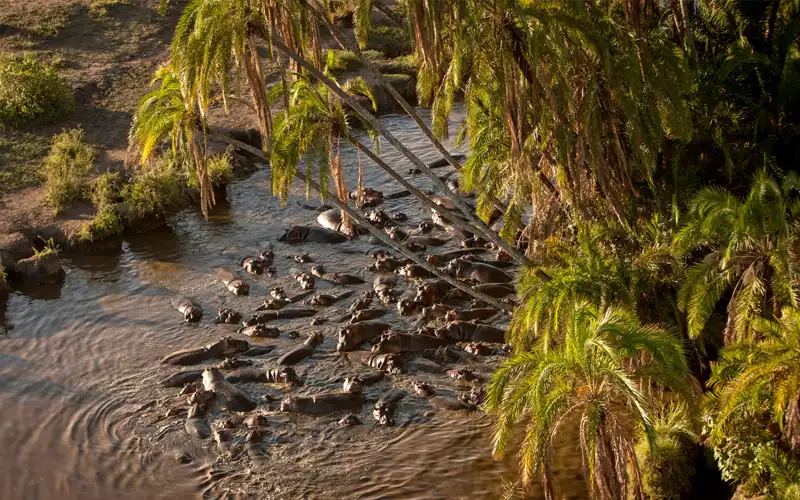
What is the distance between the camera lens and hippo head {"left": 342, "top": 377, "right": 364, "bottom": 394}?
1544cm

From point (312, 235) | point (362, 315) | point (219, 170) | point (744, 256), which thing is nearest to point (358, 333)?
point (362, 315)

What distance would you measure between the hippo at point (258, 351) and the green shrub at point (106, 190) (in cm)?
818

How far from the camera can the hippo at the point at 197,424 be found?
47.3 feet

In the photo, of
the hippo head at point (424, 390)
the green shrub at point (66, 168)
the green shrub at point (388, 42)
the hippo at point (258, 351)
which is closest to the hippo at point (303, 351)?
the hippo at point (258, 351)

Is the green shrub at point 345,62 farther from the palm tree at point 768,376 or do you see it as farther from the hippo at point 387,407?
the palm tree at point 768,376

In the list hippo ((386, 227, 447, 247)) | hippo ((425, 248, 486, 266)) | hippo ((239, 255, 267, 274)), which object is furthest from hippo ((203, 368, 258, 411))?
hippo ((386, 227, 447, 247))

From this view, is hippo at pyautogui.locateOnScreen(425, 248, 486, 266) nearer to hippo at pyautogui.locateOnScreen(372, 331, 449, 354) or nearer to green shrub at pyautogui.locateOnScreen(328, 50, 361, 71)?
hippo at pyautogui.locateOnScreen(372, 331, 449, 354)

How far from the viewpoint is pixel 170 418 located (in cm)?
1498

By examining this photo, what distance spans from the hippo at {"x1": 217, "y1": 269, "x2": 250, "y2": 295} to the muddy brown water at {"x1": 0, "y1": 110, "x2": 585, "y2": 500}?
0.73ft

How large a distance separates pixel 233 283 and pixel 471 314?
5.82 metres

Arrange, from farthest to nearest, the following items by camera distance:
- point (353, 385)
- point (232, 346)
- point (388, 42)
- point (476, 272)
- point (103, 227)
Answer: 1. point (388, 42)
2. point (103, 227)
3. point (476, 272)
4. point (232, 346)
5. point (353, 385)

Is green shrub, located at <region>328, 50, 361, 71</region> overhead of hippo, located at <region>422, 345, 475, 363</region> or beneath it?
overhead

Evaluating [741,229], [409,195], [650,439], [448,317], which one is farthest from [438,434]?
[409,195]

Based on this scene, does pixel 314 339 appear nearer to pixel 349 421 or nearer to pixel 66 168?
pixel 349 421
